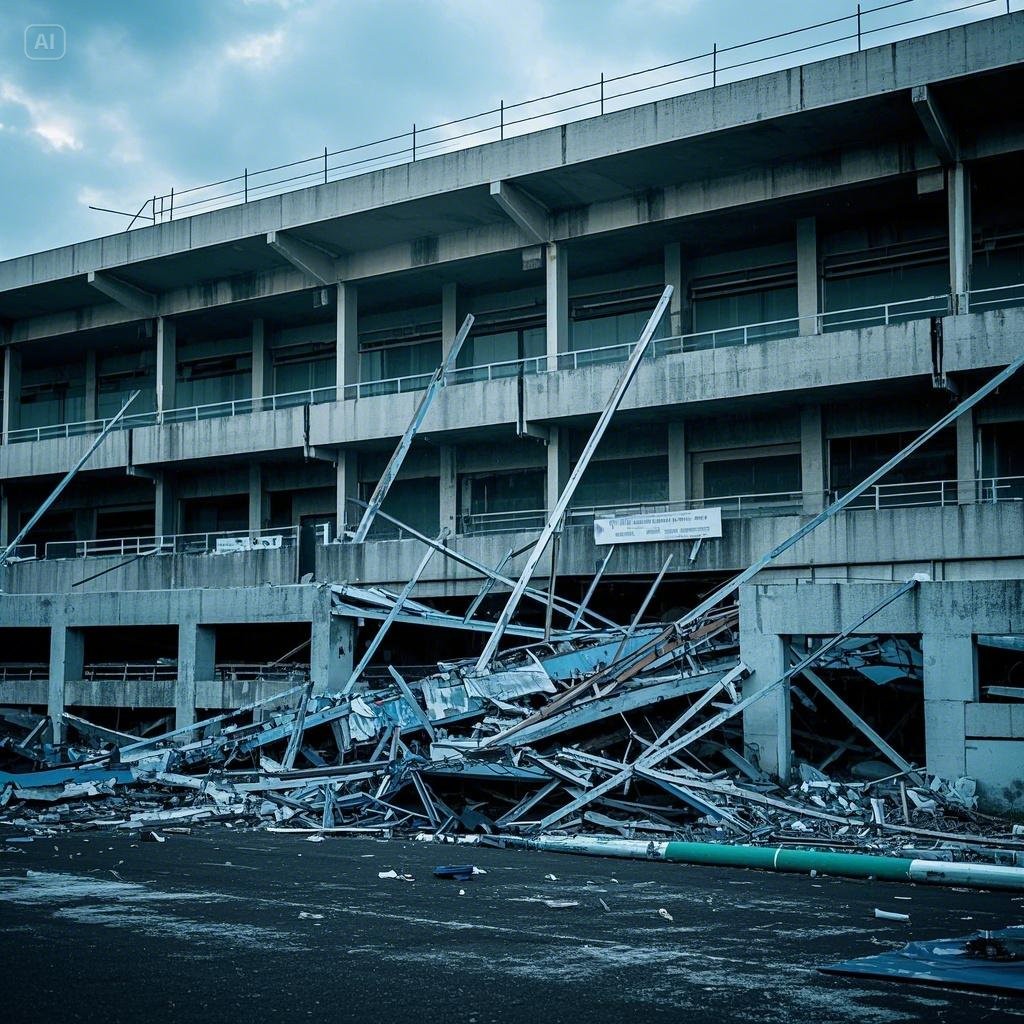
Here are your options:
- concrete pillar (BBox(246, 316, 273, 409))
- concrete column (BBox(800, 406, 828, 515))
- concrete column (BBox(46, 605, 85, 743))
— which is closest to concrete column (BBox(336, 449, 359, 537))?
concrete pillar (BBox(246, 316, 273, 409))

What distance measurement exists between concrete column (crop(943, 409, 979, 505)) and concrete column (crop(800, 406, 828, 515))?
370 centimetres

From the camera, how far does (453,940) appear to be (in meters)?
10.5

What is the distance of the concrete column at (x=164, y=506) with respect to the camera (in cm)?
4419

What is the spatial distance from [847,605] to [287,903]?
11.5 metres

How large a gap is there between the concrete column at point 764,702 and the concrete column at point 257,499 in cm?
2508

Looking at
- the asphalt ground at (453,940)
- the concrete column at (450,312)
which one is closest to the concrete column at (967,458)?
the concrete column at (450,312)

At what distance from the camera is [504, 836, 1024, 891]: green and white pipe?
13.7 m

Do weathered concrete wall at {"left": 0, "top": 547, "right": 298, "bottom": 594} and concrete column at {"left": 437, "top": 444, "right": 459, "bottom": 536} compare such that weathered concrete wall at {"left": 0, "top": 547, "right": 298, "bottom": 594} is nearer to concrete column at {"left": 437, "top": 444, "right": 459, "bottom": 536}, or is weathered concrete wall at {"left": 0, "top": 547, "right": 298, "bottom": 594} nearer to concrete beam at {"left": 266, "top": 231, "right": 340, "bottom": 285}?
concrete column at {"left": 437, "top": 444, "right": 459, "bottom": 536}

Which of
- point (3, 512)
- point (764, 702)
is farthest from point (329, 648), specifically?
point (3, 512)

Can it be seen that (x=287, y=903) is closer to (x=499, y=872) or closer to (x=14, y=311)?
(x=499, y=872)

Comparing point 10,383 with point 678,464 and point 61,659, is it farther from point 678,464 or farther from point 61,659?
point 678,464

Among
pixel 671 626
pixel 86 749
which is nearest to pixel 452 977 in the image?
pixel 671 626

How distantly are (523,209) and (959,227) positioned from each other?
1117 cm

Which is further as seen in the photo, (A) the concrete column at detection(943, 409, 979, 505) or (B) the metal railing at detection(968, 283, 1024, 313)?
(B) the metal railing at detection(968, 283, 1024, 313)
